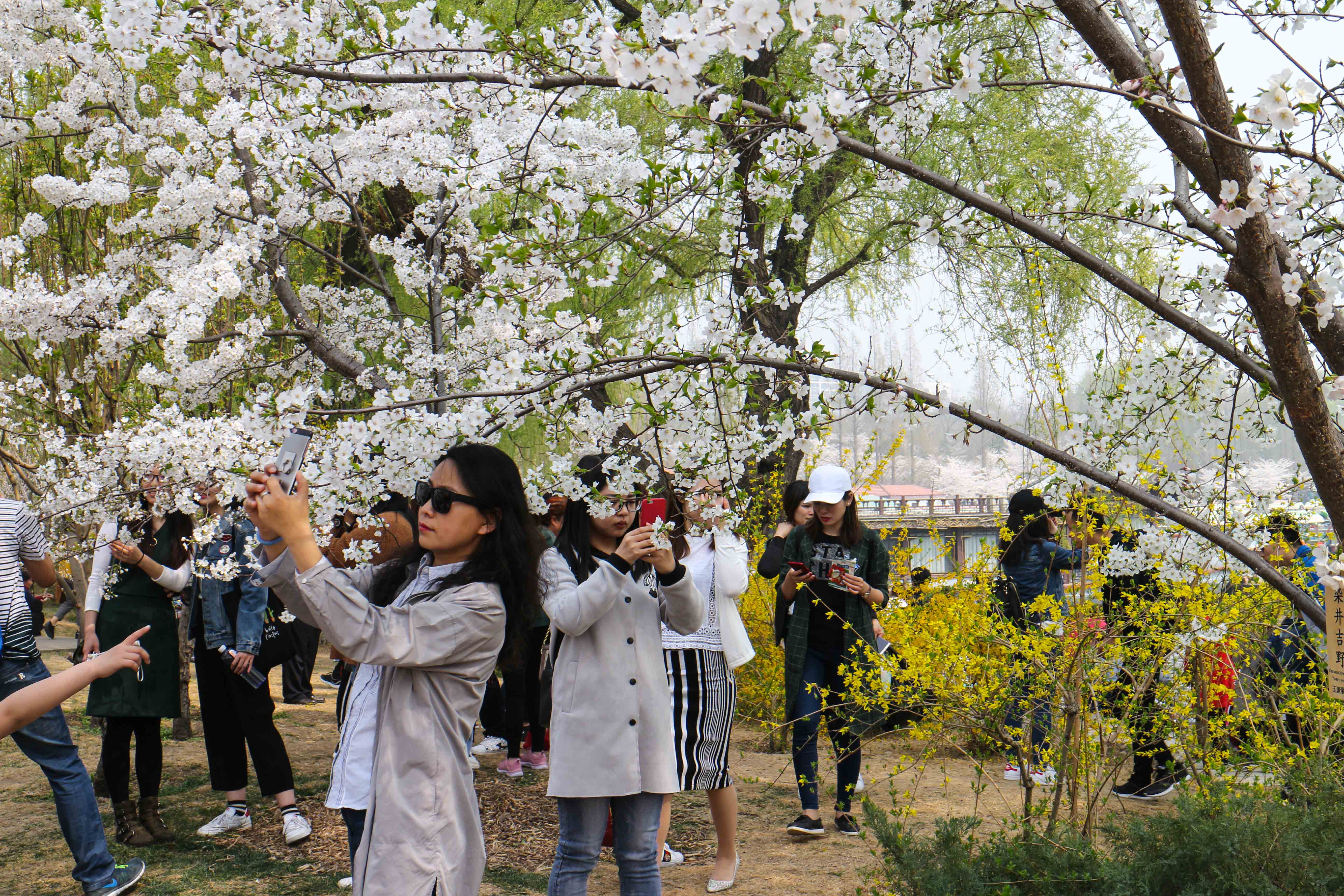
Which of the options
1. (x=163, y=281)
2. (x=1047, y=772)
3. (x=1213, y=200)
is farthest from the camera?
(x=163, y=281)

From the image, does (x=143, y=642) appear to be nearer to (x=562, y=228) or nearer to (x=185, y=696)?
(x=185, y=696)

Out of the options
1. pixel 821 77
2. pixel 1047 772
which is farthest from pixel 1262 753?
pixel 821 77

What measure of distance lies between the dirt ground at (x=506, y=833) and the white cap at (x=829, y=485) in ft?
4.10

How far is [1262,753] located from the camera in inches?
162

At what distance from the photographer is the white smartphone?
7.38ft

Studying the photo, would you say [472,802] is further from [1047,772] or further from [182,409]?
[182,409]

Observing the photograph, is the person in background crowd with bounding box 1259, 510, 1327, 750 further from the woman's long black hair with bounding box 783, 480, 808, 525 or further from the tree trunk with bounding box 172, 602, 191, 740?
the tree trunk with bounding box 172, 602, 191, 740

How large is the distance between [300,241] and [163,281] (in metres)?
0.96

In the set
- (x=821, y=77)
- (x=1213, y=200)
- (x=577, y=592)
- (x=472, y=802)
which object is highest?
(x=821, y=77)

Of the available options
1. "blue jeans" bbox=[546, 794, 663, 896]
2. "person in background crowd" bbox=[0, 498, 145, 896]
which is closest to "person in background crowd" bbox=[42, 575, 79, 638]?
"person in background crowd" bbox=[0, 498, 145, 896]

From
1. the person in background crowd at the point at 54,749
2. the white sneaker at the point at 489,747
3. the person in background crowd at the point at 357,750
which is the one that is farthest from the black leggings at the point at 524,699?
the person in background crowd at the point at 357,750

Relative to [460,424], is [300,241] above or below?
above

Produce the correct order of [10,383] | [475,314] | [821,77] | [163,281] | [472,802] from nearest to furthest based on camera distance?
[472,802]
[821,77]
[475,314]
[163,281]
[10,383]

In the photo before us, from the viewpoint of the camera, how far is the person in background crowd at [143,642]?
4.77 meters
